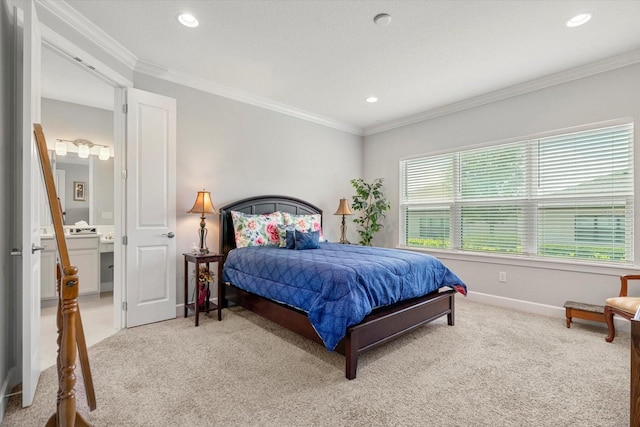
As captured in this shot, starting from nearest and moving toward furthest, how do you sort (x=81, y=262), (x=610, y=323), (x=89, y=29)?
(x=89, y=29) < (x=610, y=323) < (x=81, y=262)

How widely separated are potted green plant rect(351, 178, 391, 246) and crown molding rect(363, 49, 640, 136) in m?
1.11

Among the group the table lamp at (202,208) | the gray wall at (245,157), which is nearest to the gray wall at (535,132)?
the gray wall at (245,157)

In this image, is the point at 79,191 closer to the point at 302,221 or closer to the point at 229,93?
the point at 229,93

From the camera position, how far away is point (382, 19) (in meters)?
2.48

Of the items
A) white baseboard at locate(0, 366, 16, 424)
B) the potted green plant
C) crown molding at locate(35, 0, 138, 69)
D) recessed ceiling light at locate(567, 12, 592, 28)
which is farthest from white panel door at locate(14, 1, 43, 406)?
the potted green plant

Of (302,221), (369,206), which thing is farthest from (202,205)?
(369,206)

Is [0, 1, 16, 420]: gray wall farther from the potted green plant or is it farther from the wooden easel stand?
the potted green plant

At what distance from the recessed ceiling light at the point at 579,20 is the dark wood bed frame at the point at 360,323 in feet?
8.51

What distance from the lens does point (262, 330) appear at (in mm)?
3025

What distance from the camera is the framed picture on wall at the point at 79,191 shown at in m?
4.43

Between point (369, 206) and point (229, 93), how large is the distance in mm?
2926

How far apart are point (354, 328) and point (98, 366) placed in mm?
1949

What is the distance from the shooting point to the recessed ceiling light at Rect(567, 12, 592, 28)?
8.00 feet

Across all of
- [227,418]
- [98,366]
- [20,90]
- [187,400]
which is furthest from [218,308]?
[20,90]
